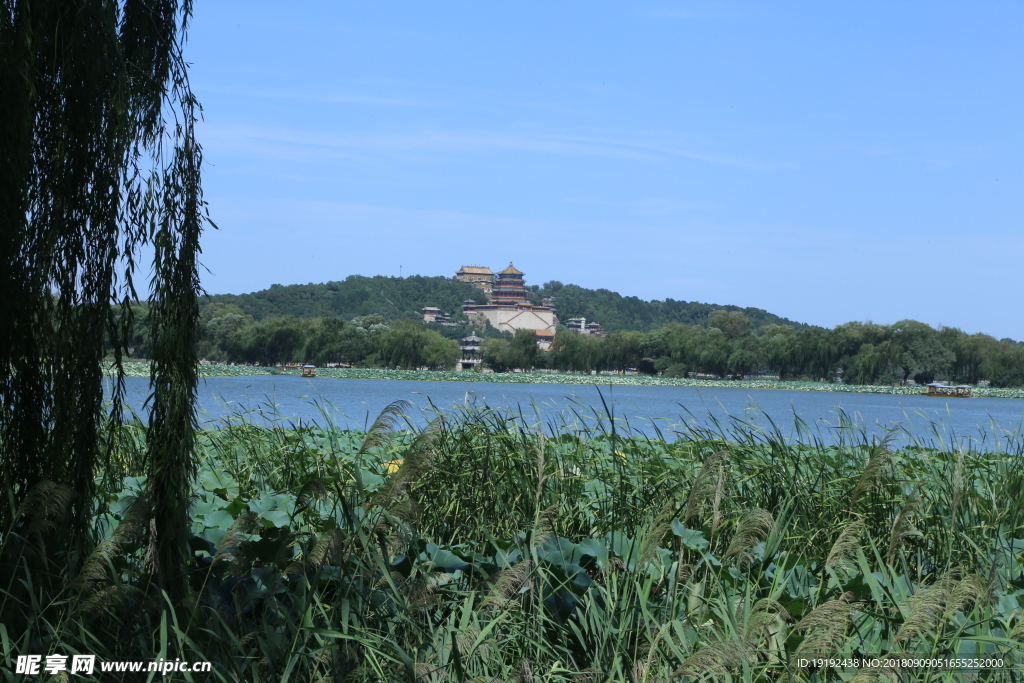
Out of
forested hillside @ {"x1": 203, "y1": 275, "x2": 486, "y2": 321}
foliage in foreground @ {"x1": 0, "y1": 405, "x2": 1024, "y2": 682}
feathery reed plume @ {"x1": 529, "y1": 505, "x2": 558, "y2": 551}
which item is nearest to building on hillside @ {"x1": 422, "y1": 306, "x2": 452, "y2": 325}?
forested hillside @ {"x1": 203, "y1": 275, "x2": 486, "y2": 321}

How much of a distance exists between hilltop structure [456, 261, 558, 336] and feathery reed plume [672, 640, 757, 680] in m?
95.3

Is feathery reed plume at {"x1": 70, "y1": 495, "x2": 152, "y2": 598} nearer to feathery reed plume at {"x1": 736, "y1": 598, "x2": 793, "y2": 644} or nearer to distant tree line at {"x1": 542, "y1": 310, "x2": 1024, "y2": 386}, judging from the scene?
A: feathery reed plume at {"x1": 736, "y1": 598, "x2": 793, "y2": 644}

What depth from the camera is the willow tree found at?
2.45 meters

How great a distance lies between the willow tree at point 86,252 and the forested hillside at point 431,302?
2541 inches

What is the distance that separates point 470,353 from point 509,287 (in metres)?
30.7

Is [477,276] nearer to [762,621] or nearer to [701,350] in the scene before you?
[701,350]

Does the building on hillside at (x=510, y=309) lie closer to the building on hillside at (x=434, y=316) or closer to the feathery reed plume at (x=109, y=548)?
the building on hillside at (x=434, y=316)

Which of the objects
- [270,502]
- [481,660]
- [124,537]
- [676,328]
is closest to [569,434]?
[270,502]

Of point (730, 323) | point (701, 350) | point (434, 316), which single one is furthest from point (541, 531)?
point (434, 316)


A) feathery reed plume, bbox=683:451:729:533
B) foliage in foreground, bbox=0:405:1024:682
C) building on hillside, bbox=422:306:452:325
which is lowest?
foliage in foreground, bbox=0:405:1024:682

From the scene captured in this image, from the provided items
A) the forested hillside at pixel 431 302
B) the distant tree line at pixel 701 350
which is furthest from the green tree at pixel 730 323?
the distant tree line at pixel 701 350

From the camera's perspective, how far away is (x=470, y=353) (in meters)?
79.9

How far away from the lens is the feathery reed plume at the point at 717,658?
1622 mm

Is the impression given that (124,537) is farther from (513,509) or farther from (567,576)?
(513,509)
